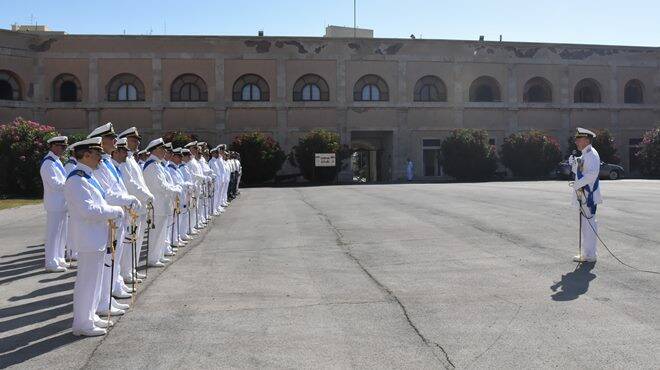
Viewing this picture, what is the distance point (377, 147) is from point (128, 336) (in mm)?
45155

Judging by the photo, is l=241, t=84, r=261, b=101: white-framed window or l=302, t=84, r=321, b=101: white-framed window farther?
l=302, t=84, r=321, b=101: white-framed window

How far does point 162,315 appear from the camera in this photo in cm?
711

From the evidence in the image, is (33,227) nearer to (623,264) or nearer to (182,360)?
(182,360)

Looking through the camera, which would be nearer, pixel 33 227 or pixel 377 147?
pixel 33 227

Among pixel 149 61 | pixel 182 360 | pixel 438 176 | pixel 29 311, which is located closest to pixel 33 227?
pixel 29 311

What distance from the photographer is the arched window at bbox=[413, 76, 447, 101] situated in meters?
47.8

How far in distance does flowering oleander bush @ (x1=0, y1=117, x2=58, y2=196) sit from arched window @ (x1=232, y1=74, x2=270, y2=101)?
57.4 ft

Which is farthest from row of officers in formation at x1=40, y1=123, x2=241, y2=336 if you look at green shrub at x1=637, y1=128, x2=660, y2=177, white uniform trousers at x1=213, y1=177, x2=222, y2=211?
green shrub at x1=637, y1=128, x2=660, y2=177

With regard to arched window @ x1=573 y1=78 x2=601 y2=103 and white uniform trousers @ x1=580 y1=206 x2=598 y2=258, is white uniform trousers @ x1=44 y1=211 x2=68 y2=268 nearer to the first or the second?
white uniform trousers @ x1=580 y1=206 x2=598 y2=258

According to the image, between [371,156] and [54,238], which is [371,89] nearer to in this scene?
[371,156]

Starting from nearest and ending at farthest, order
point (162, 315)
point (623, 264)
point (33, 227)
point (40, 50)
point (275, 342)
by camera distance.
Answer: point (275, 342) → point (162, 315) → point (623, 264) → point (33, 227) → point (40, 50)

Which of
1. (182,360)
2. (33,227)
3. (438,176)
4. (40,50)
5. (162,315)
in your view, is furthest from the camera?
(438,176)

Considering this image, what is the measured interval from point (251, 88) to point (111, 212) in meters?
40.6

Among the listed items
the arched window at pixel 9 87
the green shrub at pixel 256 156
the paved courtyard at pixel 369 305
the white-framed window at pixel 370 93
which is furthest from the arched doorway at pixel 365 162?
the paved courtyard at pixel 369 305
